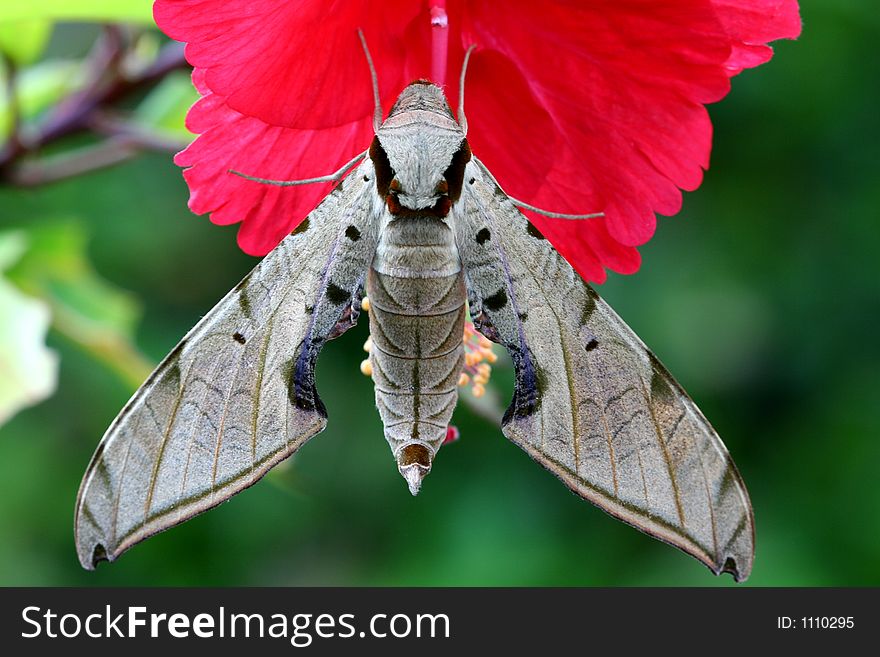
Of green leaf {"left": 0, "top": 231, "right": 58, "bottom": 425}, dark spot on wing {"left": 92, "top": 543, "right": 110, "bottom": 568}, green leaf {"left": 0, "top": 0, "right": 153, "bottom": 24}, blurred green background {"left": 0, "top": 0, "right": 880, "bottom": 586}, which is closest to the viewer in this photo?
dark spot on wing {"left": 92, "top": 543, "right": 110, "bottom": 568}

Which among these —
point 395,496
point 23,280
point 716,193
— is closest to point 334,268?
point 23,280

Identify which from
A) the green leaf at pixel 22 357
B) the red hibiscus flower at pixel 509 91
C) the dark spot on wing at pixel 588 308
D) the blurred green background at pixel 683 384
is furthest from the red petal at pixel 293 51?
the blurred green background at pixel 683 384

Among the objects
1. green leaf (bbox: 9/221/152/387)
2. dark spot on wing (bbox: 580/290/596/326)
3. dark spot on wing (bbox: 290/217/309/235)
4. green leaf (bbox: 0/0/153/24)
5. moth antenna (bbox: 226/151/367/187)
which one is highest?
green leaf (bbox: 0/0/153/24)

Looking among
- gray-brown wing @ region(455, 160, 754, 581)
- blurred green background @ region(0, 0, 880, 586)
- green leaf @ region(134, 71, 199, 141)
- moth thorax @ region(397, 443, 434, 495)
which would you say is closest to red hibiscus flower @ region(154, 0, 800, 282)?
gray-brown wing @ region(455, 160, 754, 581)

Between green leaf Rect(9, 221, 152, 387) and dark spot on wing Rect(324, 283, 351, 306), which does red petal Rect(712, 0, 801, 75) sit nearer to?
dark spot on wing Rect(324, 283, 351, 306)

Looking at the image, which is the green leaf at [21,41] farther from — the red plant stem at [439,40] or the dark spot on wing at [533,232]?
the dark spot on wing at [533,232]

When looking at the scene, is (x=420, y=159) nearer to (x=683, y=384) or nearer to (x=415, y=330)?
(x=415, y=330)
